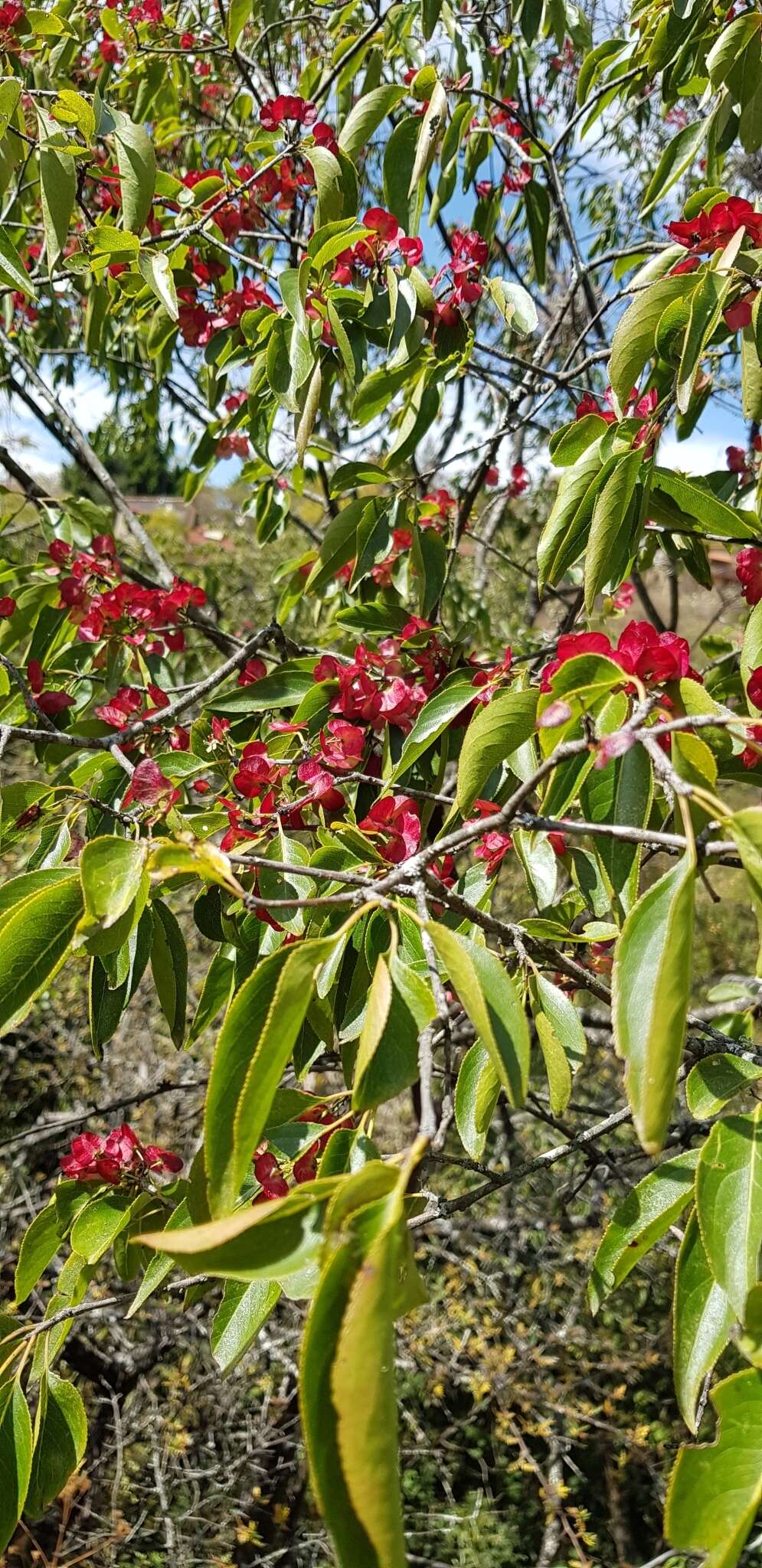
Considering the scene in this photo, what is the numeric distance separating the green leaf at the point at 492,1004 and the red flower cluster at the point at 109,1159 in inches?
26.3

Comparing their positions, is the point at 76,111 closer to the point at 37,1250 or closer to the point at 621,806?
the point at 621,806

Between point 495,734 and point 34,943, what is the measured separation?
0.37 meters

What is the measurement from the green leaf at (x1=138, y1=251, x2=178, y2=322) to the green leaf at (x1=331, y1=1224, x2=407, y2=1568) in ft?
3.20

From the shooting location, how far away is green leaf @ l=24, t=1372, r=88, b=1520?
842mm

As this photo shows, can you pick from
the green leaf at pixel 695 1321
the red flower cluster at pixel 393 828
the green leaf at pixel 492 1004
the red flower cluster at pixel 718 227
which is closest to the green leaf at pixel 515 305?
the red flower cluster at pixel 718 227

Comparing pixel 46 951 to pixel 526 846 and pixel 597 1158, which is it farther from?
pixel 597 1158

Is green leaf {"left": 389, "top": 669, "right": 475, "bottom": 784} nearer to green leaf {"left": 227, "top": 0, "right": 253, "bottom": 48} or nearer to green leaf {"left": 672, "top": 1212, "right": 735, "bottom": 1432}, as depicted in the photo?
green leaf {"left": 672, "top": 1212, "right": 735, "bottom": 1432}

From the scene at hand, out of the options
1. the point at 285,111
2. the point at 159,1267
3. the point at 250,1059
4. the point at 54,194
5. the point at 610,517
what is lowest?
the point at 159,1267

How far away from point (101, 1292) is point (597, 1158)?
1937 mm

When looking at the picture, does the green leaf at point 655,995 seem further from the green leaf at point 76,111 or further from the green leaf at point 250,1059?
the green leaf at point 76,111

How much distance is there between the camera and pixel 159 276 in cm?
108

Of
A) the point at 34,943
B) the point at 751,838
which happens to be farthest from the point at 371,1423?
the point at 34,943

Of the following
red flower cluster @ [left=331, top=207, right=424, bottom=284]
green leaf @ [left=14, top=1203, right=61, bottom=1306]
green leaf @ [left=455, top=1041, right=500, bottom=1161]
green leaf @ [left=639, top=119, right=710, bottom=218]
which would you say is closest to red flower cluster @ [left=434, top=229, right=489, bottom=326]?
red flower cluster @ [left=331, top=207, right=424, bottom=284]

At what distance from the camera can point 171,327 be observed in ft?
5.61
